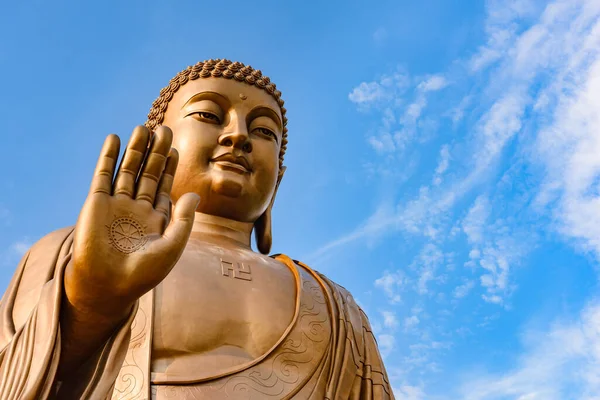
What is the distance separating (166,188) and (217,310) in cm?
149

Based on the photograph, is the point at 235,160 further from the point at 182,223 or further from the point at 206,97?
the point at 182,223

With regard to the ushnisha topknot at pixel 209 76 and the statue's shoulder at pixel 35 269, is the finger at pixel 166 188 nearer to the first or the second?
the statue's shoulder at pixel 35 269

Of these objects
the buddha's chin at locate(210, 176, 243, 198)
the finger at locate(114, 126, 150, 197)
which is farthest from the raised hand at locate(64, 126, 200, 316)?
Result: the buddha's chin at locate(210, 176, 243, 198)

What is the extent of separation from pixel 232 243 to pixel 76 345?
7.57 feet

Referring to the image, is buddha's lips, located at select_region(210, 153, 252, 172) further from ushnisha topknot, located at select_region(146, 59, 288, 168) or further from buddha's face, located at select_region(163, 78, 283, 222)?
ushnisha topknot, located at select_region(146, 59, 288, 168)

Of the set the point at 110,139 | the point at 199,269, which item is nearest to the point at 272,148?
the point at 199,269

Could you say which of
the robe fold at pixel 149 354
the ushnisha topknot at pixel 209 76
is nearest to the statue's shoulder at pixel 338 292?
the robe fold at pixel 149 354

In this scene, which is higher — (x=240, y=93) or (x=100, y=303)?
(x=240, y=93)

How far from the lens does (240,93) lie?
22.4 feet

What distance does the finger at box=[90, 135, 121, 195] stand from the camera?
4.23 meters

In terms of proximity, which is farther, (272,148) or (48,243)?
(272,148)

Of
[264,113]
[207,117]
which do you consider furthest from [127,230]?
[264,113]

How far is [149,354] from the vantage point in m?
5.36

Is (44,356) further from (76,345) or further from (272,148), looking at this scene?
(272,148)
